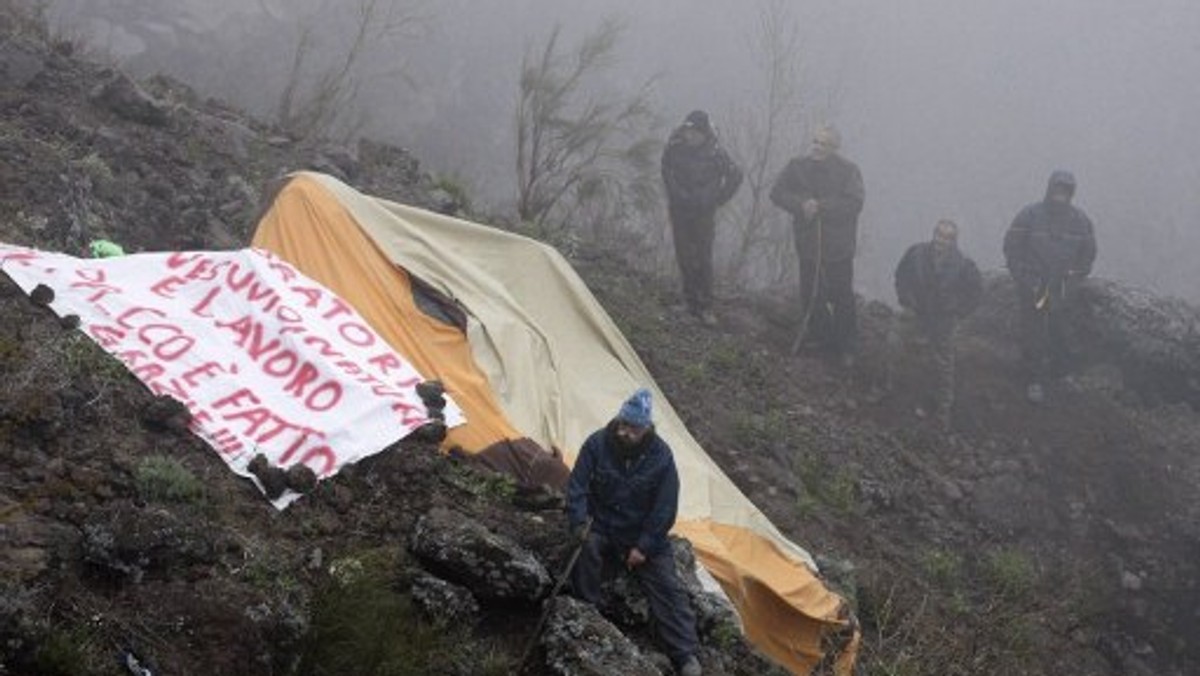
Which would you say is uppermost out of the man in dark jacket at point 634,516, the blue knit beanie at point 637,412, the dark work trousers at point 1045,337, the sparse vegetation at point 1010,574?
the dark work trousers at point 1045,337

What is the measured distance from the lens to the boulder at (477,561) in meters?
4.74

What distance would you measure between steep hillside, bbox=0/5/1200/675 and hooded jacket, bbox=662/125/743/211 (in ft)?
4.09

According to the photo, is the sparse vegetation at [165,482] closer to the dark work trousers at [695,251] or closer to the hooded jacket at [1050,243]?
the dark work trousers at [695,251]

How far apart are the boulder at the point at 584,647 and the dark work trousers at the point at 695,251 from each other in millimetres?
6289

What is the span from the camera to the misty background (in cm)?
3100

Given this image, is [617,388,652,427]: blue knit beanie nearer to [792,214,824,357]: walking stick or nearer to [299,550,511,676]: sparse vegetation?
[299,550,511,676]: sparse vegetation

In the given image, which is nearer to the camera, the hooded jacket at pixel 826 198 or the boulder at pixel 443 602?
the boulder at pixel 443 602

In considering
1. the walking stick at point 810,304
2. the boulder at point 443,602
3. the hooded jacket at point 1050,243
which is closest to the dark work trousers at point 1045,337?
the hooded jacket at point 1050,243

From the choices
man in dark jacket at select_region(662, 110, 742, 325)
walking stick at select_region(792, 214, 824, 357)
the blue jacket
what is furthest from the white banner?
walking stick at select_region(792, 214, 824, 357)

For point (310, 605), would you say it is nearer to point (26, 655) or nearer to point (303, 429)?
point (26, 655)

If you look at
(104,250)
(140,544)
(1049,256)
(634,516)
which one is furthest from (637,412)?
(1049,256)

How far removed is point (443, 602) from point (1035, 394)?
26.9ft

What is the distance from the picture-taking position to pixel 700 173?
34.1 feet

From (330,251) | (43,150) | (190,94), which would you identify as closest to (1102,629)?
(330,251)
